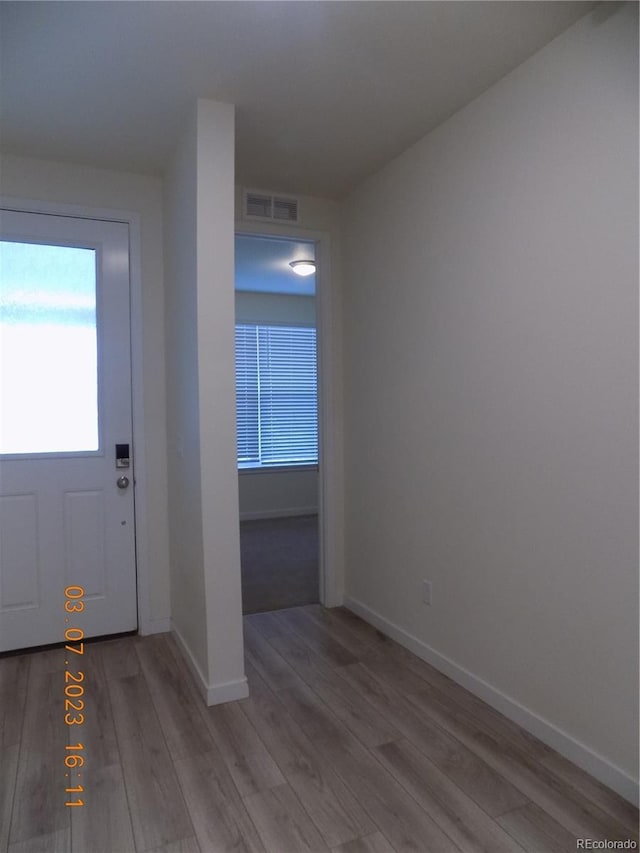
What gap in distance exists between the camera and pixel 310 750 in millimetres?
2021

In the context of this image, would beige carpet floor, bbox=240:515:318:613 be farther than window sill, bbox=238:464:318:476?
No

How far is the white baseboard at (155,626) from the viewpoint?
10.1 ft

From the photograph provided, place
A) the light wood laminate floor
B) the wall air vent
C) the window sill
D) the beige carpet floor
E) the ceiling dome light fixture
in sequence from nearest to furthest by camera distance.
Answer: the light wood laminate floor → the wall air vent → the beige carpet floor → the ceiling dome light fixture → the window sill

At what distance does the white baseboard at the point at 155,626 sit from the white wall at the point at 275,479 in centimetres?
318

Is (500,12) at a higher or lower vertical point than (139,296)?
higher

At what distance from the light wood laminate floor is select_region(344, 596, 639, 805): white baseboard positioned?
34 millimetres

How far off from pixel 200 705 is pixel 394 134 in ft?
9.30

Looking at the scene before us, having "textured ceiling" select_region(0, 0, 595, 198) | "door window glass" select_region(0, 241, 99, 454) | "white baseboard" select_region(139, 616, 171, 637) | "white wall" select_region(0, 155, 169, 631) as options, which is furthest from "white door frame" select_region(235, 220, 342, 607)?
"door window glass" select_region(0, 241, 99, 454)

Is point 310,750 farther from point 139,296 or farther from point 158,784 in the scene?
point 139,296

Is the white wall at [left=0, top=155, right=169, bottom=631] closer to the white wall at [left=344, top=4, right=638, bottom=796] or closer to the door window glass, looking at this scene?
the door window glass

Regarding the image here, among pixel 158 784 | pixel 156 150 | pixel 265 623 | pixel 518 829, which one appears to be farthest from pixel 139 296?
pixel 518 829

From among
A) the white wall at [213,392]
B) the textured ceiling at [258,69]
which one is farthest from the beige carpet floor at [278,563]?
the textured ceiling at [258,69]

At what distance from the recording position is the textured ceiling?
5.94 feet

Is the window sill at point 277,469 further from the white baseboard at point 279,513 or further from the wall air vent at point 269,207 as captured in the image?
the wall air vent at point 269,207
